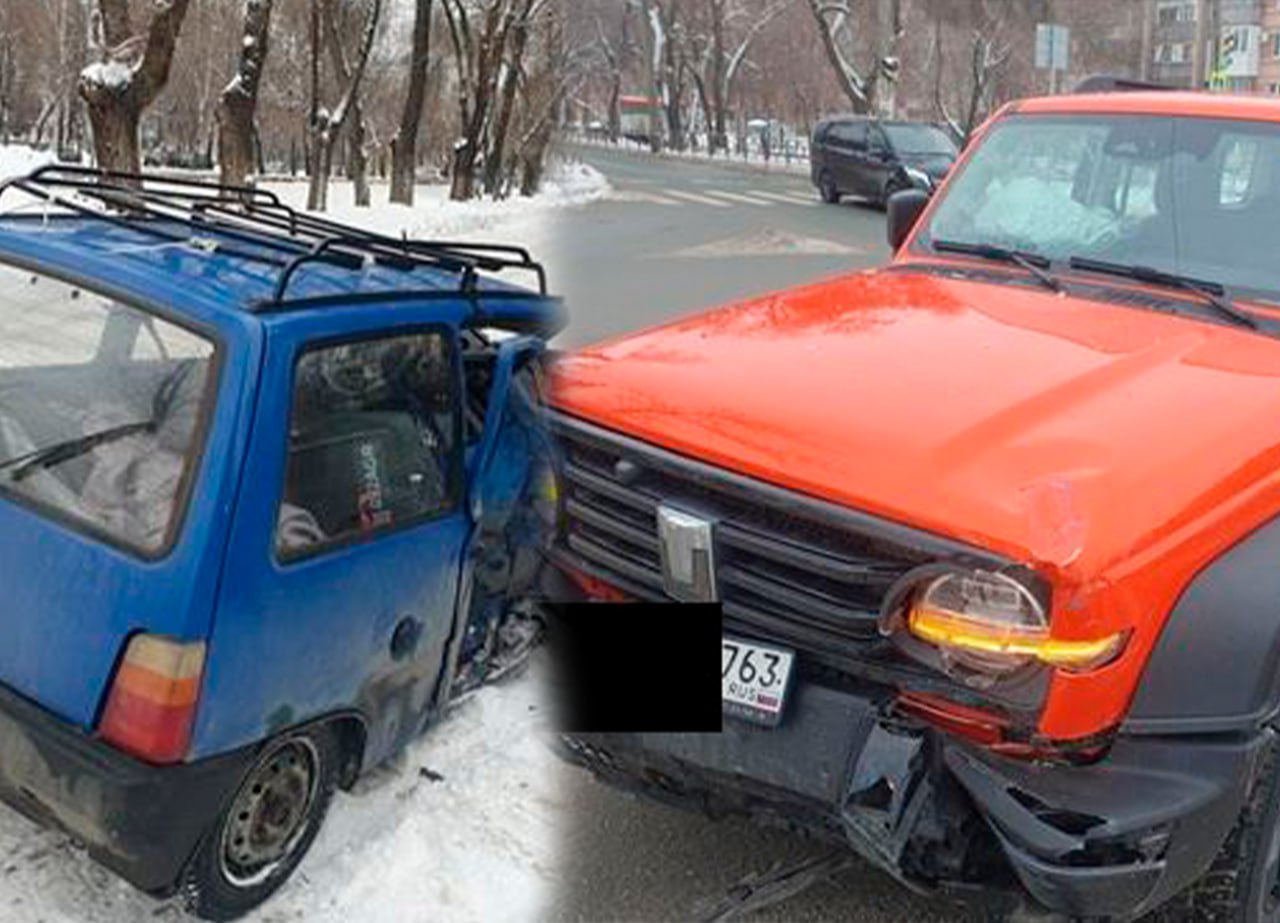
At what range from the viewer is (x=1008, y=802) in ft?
8.32

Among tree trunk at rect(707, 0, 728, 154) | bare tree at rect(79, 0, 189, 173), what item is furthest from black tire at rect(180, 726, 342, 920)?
tree trunk at rect(707, 0, 728, 154)

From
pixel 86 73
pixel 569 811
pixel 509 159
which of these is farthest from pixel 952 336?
pixel 509 159

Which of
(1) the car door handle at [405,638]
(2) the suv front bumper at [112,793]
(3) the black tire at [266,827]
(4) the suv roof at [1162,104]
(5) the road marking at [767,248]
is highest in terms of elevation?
(4) the suv roof at [1162,104]

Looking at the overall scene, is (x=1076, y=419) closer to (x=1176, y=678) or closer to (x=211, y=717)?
(x=1176, y=678)

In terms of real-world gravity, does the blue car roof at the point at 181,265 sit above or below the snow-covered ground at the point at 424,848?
above

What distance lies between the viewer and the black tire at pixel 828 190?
2484 cm

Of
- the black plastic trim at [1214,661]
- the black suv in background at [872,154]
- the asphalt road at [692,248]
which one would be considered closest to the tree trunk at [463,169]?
the asphalt road at [692,248]

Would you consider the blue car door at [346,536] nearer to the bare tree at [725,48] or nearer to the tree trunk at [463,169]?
the tree trunk at [463,169]

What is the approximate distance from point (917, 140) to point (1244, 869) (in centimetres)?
2195

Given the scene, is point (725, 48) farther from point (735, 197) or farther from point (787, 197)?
point (787, 197)

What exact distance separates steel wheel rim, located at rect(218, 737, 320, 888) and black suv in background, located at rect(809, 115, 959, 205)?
1959cm

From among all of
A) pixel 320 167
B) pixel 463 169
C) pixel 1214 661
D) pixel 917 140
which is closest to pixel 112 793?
pixel 1214 661

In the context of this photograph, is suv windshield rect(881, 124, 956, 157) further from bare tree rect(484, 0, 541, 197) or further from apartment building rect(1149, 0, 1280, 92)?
apartment building rect(1149, 0, 1280, 92)

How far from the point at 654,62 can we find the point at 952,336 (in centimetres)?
5768
